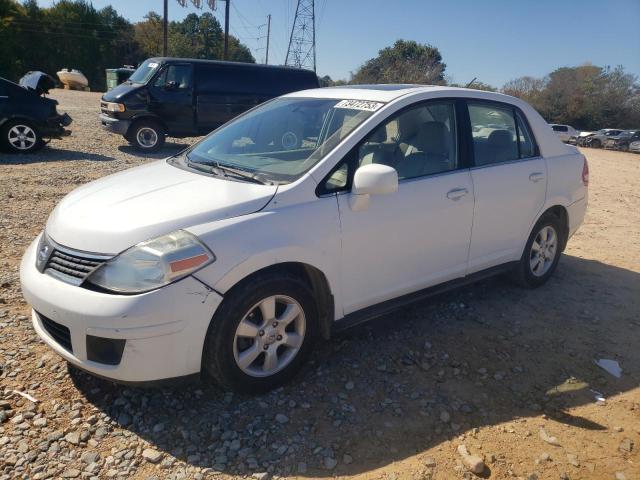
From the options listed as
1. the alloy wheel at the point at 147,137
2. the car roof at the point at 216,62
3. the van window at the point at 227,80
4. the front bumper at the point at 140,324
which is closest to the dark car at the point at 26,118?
the alloy wheel at the point at 147,137

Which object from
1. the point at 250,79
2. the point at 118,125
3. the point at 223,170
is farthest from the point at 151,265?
the point at 250,79

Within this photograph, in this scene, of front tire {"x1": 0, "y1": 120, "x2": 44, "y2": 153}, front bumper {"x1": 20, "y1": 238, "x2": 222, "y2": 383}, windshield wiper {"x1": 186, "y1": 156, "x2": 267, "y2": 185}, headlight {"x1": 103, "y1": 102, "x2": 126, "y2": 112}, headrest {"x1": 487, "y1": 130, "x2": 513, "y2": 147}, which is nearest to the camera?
front bumper {"x1": 20, "y1": 238, "x2": 222, "y2": 383}

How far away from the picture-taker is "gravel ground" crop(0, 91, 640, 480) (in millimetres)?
2479

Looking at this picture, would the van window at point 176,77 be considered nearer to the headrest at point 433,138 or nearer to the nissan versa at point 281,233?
the nissan versa at point 281,233

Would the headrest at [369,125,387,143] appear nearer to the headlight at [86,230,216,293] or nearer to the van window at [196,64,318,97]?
the headlight at [86,230,216,293]

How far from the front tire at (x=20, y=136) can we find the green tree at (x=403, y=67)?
87.5 ft

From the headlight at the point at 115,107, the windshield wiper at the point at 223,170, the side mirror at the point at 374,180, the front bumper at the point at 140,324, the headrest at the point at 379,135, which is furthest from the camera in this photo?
the headlight at the point at 115,107

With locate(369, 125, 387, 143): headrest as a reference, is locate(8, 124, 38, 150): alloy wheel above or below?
below

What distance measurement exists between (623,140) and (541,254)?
104 feet

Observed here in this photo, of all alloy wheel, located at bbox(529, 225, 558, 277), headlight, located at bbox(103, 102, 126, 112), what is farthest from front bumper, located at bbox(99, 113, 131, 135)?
alloy wheel, located at bbox(529, 225, 558, 277)

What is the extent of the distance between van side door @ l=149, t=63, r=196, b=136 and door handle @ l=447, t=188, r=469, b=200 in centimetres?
995

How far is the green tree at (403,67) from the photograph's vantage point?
36.8 meters

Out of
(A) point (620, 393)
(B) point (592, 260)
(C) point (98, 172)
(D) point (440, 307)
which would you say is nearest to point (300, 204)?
(D) point (440, 307)

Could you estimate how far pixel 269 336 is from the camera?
114 inches
